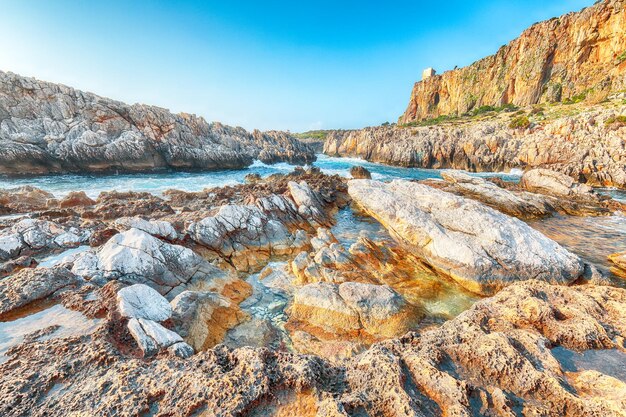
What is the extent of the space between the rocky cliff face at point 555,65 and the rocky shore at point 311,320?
91.1 meters

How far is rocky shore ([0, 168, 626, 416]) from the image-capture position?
11.0 feet

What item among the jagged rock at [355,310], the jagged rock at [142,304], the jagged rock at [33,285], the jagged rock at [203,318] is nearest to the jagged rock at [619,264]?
the jagged rock at [355,310]

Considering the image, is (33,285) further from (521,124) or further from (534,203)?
(521,124)

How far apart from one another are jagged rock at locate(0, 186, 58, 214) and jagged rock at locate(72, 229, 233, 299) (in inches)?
579

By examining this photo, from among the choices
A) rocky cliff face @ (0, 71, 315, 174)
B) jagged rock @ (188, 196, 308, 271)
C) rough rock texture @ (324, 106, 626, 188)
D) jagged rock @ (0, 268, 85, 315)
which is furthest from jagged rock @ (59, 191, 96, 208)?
rough rock texture @ (324, 106, 626, 188)

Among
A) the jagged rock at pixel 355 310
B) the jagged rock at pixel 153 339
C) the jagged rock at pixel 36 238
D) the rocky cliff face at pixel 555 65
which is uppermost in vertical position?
the rocky cliff face at pixel 555 65

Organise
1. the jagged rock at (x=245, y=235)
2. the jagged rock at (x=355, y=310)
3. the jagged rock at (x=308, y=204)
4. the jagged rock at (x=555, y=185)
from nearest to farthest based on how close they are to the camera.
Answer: the jagged rock at (x=355, y=310) < the jagged rock at (x=245, y=235) < the jagged rock at (x=308, y=204) < the jagged rock at (x=555, y=185)

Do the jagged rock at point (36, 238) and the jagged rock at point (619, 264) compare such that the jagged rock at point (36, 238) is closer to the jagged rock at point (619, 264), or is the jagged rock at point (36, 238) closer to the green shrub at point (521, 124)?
the jagged rock at point (619, 264)

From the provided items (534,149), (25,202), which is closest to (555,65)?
(534,149)

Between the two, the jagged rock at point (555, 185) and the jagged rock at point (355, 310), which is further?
the jagged rock at point (555, 185)

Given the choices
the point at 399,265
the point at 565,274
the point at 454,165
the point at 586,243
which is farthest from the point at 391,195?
the point at 454,165

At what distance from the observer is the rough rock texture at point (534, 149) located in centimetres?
3453

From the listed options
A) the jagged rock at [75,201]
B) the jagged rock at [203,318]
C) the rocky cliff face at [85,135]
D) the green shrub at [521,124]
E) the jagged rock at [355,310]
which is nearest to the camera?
the jagged rock at [203,318]

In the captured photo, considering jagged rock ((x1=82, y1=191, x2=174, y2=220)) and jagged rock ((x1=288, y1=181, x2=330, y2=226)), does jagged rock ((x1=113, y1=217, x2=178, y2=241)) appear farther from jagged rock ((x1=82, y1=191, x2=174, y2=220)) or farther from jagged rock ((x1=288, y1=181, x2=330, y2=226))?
jagged rock ((x1=288, y1=181, x2=330, y2=226))
